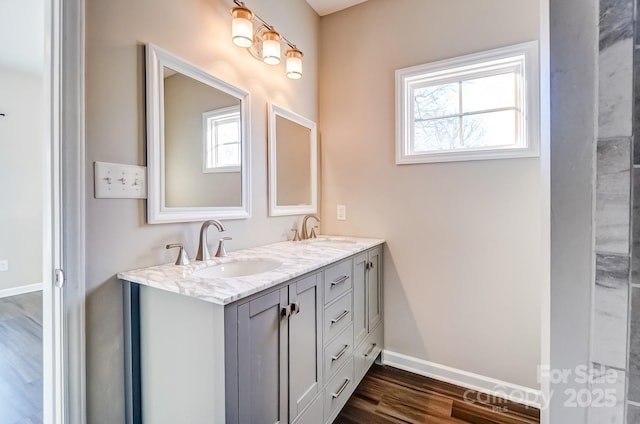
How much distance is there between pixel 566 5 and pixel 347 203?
1.83m

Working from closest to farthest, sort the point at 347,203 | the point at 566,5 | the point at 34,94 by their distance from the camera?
the point at 566,5 → the point at 347,203 → the point at 34,94

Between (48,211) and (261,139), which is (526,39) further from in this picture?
(48,211)

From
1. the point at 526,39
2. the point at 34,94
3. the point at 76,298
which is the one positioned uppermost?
the point at 34,94

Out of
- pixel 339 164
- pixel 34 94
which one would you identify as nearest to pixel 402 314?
pixel 339 164

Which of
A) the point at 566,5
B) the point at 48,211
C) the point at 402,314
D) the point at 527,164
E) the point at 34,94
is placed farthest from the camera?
the point at 34,94

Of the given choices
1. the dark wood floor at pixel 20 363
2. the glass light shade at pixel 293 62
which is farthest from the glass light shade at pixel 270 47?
the dark wood floor at pixel 20 363

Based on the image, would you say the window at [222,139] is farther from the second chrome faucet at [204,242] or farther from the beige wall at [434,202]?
the beige wall at [434,202]

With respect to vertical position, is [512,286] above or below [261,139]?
below

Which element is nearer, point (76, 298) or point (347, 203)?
point (76, 298)

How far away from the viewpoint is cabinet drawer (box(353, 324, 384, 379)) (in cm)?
176

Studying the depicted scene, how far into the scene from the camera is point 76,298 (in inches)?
39.7

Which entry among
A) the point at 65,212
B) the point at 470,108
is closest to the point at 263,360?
the point at 65,212

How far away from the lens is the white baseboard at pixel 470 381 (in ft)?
5.68

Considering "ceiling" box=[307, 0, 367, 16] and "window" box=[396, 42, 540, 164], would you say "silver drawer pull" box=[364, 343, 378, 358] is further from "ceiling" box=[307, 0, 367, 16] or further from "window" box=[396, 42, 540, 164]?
"ceiling" box=[307, 0, 367, 16]
